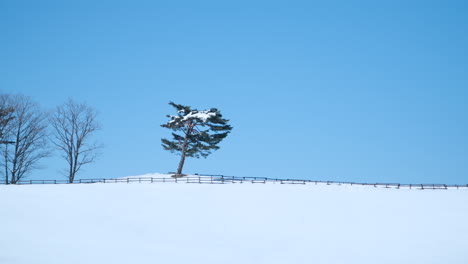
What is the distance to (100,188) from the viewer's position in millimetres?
43969

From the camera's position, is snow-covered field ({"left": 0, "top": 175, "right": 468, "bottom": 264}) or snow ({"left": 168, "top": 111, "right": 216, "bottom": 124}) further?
snow ({"left": 168, "top": 111, "right": 216, "bottom": 124})

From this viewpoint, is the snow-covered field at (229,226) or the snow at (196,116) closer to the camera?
the snow-covered field at (229,226)

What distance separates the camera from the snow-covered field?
1018 inches

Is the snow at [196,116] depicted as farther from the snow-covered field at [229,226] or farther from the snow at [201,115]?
the snow-covered field at [229,226]

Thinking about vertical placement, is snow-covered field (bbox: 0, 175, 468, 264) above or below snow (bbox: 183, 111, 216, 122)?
below

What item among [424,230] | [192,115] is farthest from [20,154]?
[424,230]

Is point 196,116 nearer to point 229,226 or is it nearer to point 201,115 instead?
point 201,115

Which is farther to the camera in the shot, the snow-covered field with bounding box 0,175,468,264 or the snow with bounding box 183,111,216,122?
the snow with bounding box 183,111,216,122

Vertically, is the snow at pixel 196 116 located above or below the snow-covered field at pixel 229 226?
above

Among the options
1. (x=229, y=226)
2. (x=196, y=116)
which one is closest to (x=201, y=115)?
(x=196, y=116)

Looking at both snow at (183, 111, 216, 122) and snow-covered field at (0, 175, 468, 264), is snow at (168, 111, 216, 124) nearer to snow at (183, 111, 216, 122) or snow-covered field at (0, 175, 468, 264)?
snow at (183, 111, 216, 122)

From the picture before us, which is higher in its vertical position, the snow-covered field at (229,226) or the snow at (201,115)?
the snow at (201,115)

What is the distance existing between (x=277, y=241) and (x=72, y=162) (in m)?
34.1

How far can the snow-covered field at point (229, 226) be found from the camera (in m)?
25.9
